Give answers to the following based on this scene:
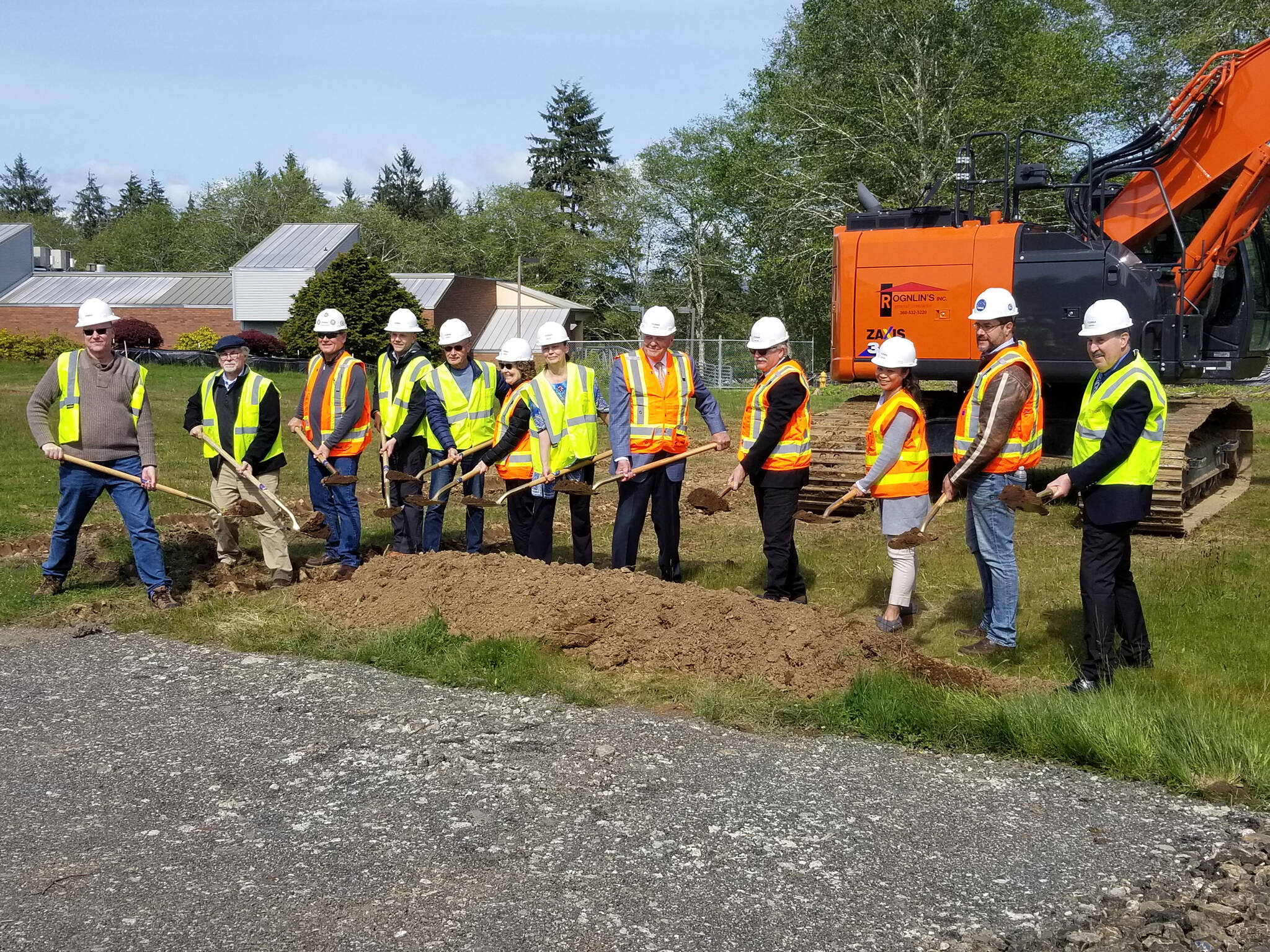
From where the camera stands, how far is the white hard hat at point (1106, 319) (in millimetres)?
6551

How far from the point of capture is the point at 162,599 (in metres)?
8.80

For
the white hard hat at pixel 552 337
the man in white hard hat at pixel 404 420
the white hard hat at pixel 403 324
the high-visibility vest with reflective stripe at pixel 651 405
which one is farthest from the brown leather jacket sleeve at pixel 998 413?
the white hard hat at pixel 403 324

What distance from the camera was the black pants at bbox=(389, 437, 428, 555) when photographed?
10211 millimetres

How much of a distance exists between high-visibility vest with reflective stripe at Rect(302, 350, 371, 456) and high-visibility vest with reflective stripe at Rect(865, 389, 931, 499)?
421cm

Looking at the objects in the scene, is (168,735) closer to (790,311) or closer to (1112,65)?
(1112,65)

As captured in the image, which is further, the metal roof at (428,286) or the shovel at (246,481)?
the metal roof at (428,286)

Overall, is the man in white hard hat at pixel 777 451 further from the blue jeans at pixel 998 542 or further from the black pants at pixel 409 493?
the black pants at pixel 409 493

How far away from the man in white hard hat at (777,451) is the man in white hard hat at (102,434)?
415 cm

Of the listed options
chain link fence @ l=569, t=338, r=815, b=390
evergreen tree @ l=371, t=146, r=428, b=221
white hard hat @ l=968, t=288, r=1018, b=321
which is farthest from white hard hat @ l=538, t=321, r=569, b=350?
evergreen tree @ l=371, t=146, r=428, b=221

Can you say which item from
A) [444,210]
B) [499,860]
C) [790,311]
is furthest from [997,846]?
[444,210]

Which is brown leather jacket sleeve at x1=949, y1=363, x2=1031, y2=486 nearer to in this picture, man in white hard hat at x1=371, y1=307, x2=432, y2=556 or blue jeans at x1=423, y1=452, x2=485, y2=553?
blue jeans at x1=423, y1=452, x2=485, y2=553

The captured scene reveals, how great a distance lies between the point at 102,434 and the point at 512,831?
5338 mm

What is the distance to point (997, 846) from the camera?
15.9ft

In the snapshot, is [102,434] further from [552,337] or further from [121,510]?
[552,337]
